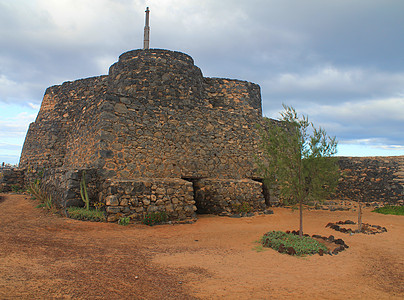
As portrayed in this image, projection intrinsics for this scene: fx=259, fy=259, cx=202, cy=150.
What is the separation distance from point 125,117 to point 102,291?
7677mm

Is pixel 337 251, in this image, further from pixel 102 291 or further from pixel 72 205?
pixel 72 205

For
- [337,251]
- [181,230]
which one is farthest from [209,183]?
[337,251]

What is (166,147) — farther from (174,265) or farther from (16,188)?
(16,188)

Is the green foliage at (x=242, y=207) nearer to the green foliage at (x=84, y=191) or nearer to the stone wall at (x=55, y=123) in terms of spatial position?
the green foliage at (x=84, y=191)

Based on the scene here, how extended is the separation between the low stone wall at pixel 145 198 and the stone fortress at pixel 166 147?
0.03 meters

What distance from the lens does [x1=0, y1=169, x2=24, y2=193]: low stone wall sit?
1705 cm

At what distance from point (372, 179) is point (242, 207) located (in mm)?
10699

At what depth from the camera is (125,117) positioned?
10234 mm

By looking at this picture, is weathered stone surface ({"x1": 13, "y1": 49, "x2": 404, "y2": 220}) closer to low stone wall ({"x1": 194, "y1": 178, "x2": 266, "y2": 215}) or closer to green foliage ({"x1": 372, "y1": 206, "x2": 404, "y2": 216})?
low stone wall ({"x1": 194, "y1": 178, "x2": 266, "y2": 215})

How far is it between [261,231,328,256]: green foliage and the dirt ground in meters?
0.25

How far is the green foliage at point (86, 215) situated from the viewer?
26.9 feet

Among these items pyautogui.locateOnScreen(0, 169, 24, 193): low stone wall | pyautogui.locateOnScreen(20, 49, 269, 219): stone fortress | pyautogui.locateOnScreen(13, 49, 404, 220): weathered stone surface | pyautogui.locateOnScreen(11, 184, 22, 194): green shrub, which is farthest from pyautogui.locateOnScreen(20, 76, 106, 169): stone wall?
pyautogui.locateOnScreen(13, 49, 404, 220): weathered stone surface

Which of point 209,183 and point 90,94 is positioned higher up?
point 90,94

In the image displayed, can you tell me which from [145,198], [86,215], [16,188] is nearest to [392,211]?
[145,198]
